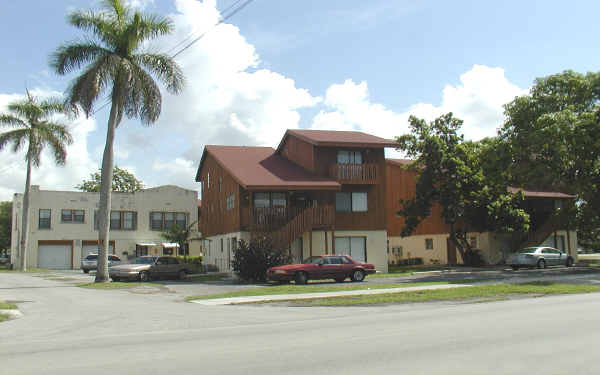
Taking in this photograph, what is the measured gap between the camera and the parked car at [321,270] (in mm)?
24203

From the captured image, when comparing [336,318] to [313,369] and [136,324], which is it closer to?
[136,324]

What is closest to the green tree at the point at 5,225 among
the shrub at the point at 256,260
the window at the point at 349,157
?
the window at the point at 349,157

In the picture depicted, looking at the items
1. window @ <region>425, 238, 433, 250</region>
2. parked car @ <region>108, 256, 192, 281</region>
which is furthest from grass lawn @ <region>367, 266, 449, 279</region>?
parked car @ <region>108, 256, 192, 281</region>

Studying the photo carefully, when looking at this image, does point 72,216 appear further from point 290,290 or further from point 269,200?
point 290,290

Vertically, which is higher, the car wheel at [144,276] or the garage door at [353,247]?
the garage door at [353,247]

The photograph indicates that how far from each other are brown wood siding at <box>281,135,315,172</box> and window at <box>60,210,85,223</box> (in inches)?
953

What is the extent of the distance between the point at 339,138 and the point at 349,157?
126 centimetres

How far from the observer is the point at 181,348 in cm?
865

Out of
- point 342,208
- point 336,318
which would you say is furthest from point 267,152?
point 336,318

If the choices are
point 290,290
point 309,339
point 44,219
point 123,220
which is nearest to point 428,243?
point 290,290

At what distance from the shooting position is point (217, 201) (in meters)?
37.3

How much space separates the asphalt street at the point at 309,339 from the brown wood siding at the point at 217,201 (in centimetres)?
1633

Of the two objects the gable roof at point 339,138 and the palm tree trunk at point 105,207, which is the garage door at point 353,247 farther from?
the palm tree trunk at point 105,207

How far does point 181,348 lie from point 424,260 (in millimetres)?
35153
